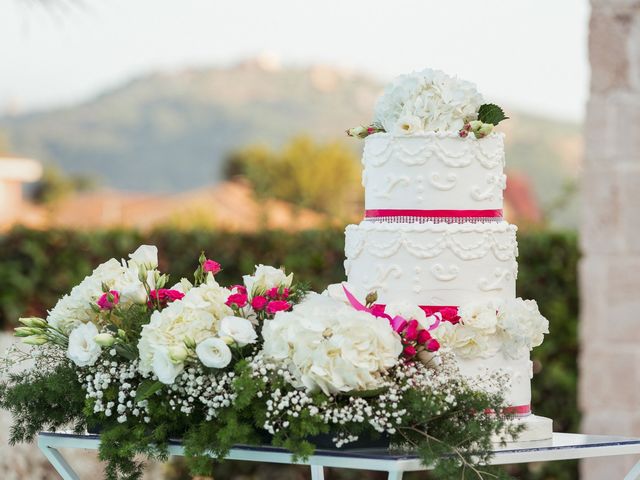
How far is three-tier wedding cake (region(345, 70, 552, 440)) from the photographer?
359cm

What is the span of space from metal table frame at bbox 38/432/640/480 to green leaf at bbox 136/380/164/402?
0.17 m

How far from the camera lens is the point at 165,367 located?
3.22 meters

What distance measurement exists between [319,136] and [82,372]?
54.5 meters

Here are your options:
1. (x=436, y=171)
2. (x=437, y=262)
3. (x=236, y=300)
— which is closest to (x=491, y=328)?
(x=437, y=262)

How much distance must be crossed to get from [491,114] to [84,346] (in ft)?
4.65

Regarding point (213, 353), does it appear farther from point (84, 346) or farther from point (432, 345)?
point (432, 345)

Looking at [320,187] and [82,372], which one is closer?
[82,372]

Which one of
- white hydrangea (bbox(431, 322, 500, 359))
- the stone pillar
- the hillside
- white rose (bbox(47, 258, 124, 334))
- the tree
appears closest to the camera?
white hydrangea (bbox(431, 322, 500, 359))

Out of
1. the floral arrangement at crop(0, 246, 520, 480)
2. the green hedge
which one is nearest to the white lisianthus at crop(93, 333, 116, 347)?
the floral arrangement at crop(0, 246, 520, 480)

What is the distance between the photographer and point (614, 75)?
6203mm

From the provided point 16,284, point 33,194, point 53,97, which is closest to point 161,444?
point 16,284

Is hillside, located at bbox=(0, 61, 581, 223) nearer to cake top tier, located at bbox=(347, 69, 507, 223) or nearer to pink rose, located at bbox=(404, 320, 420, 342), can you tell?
cake top tier, located at bbox=(347, 69, 507, 223)

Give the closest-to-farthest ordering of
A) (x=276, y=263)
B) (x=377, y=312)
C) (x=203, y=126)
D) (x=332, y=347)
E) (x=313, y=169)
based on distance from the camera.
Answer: (x=332, y=347) < (x=377, y=312) < (x=276, y=263) < (x=313, y=169) < (x=203, y=126)

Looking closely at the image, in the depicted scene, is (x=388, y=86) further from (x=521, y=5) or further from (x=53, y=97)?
(x=53, y=97)
